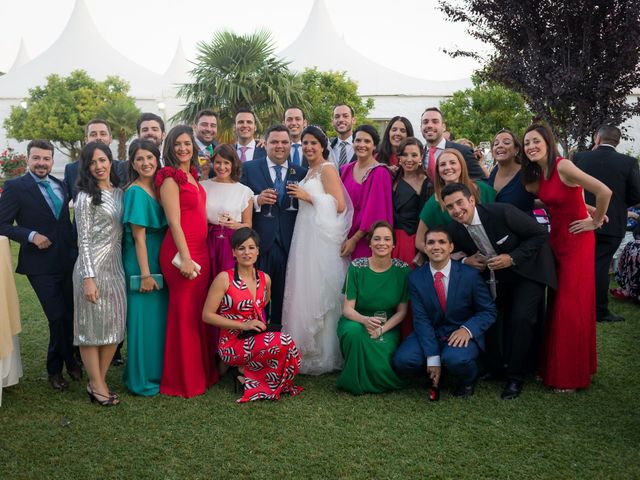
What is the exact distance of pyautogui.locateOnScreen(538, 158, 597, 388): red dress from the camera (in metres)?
4.57

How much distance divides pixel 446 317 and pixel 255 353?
1537mm

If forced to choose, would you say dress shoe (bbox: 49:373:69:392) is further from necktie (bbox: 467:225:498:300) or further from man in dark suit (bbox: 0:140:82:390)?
necktie (bbox: 467:225:498:300)

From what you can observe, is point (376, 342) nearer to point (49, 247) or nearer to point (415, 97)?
point (49, 247)

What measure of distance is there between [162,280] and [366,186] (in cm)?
191

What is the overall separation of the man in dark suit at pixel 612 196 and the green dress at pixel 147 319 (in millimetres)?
4895

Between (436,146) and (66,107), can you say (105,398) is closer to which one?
(436,146)

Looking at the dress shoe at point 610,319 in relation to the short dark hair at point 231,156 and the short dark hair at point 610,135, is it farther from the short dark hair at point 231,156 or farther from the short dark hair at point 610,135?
the short dark hair at point 231,156

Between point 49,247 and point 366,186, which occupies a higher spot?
point 366,186

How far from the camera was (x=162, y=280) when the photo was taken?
466 centimetres

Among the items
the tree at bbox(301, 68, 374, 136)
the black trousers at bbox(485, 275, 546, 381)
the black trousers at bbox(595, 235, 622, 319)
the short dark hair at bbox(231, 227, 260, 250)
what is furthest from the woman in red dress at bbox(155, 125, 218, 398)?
the tree at bbox(301, 68, 374, 136)

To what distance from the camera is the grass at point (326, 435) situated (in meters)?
3.45

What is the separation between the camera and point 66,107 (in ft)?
87.7

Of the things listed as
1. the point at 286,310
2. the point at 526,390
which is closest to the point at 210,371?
the point at 286,310

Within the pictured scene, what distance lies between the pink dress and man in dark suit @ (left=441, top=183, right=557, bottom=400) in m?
0.65
